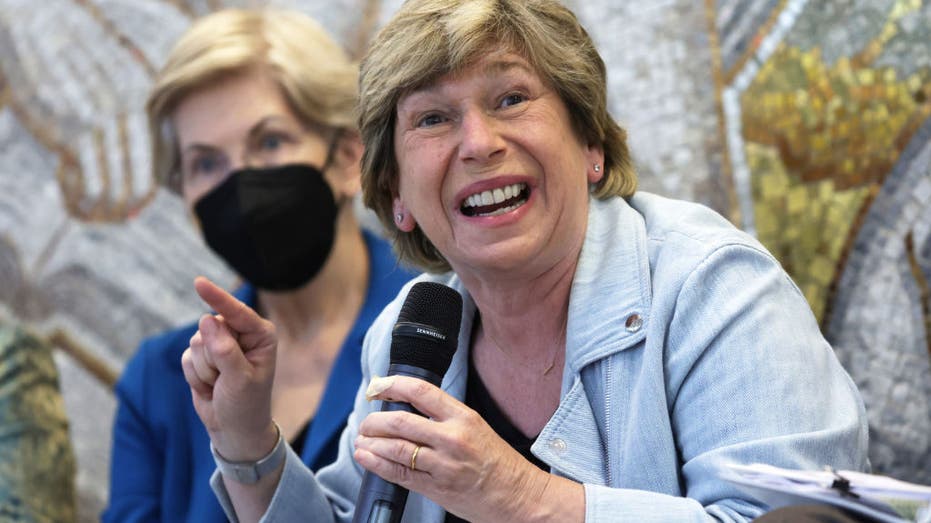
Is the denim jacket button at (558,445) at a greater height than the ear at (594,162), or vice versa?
the ear at (594,162)

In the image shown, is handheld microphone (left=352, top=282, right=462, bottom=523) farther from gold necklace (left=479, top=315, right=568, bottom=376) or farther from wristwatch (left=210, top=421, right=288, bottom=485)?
wristwatch (left=210, top=421, right=288, bottom=485)

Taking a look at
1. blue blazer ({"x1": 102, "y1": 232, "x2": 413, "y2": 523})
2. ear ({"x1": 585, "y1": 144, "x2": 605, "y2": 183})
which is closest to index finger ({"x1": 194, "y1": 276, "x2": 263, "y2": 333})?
ear ({"x1": 585, "y1": 144, "x2": 605, "y2": 183})

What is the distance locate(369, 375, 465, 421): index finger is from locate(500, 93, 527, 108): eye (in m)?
0.60

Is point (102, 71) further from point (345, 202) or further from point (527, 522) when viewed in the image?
point (527, 522)

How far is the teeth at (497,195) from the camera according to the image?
2.02 metres

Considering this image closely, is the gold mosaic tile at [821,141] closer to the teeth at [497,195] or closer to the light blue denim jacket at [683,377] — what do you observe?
the light blue denim jacket at [683,377]

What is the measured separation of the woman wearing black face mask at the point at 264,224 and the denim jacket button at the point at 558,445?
112 centimetres

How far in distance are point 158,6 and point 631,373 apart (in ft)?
8.73

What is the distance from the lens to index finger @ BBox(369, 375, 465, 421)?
163 cm

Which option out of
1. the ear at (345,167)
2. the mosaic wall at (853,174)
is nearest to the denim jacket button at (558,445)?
the mosaic wall at (853,174)

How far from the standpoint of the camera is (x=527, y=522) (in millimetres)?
1704

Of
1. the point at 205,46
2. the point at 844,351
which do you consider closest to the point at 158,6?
the point at 205,46

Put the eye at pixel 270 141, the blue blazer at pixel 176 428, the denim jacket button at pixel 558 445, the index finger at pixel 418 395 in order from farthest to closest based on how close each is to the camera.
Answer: the eye at pixel 270 141 < the blue blazer at pixel 176 428 < the denim jacket button at pixel 558 445 < the index finger at pixel 418 395

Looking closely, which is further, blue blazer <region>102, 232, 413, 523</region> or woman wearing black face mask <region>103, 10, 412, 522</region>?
woman wearing black face mask <region>103, 10, 412, 522</region>
